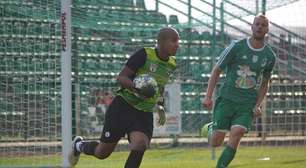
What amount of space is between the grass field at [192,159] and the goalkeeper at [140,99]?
3.78 meters

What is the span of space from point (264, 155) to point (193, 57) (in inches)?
142

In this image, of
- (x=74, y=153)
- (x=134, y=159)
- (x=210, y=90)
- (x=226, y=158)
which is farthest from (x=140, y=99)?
(x=74, y=153)

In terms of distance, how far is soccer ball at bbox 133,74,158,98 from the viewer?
7.12m

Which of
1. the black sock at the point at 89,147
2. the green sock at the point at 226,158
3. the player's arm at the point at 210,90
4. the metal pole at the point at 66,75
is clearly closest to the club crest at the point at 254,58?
the player's arm at the point at 210,90

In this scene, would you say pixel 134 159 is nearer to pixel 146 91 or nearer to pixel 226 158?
pixel 146 91

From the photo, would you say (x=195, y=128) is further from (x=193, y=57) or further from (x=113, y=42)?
(x=113, y=42)

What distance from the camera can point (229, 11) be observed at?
15477 millimetres

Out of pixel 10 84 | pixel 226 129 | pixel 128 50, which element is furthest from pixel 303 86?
pixel 226 129

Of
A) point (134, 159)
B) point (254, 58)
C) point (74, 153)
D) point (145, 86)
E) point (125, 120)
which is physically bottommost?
point (74, 153)

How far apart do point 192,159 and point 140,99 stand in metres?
5.90

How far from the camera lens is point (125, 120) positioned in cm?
752

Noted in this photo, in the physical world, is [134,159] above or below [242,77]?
below

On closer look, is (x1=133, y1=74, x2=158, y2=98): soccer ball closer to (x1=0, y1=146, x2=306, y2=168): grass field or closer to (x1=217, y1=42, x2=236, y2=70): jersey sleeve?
(x1=217, y1=42, x2=236, y2=70): jersey sleeve

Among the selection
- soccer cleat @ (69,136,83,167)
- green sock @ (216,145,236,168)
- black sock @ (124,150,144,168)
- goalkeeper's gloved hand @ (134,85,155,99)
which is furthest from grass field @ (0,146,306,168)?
goalkeeper's gloved hand @ (134,85,155,99)
